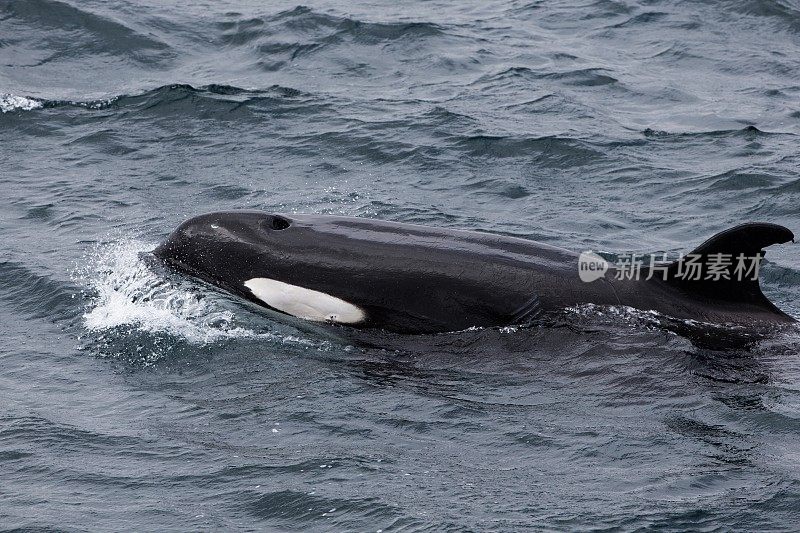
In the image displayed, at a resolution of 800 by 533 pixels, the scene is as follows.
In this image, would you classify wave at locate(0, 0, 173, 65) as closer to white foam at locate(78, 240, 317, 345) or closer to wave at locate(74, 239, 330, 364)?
white foam at locate(78, 240, 317, 345)

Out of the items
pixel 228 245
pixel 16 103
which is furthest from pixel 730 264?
pixel 16 103

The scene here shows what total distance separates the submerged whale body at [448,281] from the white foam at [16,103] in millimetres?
9504

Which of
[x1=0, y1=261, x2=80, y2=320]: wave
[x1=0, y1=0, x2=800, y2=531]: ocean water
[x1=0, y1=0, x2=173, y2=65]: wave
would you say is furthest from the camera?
[x1=0, y1=0, x2=173, y2=65]: wave

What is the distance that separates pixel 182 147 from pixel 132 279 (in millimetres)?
6379

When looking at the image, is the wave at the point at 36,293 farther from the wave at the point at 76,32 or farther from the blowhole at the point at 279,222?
the wave at the point at 76,32

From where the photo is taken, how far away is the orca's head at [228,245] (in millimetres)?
10766

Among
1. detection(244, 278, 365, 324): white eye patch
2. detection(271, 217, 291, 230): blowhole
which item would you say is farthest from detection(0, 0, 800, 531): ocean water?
detection(271, 217, 291, 230): blowhole

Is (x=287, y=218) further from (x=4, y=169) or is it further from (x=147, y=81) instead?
(x=147, y=81)

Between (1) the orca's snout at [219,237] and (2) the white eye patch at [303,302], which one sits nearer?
(2) the white eye patch at [303,302]

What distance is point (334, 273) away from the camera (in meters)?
10.5

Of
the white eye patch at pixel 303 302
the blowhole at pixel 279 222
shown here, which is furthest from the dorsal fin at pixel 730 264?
the blowhole at pixel 279 222

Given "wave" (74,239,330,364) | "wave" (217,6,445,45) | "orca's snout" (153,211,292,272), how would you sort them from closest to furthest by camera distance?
"wave" (74,239,330,364) → "orca's snout" (153,211,292,272) → "wave" (217,6,445,45)

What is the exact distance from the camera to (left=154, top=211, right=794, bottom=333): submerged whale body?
402 inches

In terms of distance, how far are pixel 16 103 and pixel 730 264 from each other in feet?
42.3
